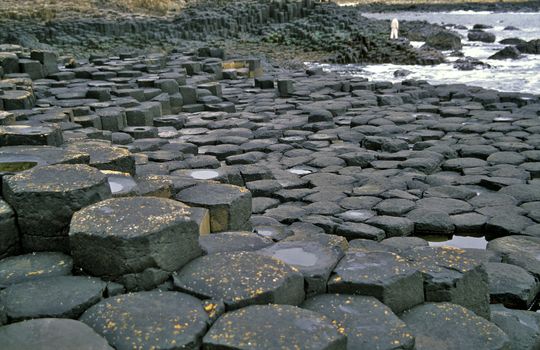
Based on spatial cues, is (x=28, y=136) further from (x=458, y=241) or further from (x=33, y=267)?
(x=458, y=241)

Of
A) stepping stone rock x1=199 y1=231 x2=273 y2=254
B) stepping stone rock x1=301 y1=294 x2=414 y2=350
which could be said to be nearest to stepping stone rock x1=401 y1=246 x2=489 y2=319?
stepping stone rock x1=301 y1=294 x2=414 y2=350

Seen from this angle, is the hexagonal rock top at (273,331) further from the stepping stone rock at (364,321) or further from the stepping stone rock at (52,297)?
the stepping stone rock at (52,297)

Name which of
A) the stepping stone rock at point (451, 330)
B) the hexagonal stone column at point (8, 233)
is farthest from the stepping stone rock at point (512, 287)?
the hexagonal stone column at point (8, 233)

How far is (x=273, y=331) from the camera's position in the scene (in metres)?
2.17

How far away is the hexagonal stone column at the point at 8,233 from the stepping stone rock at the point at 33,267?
0.24 feet

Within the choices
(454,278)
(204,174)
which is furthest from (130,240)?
(204,174)

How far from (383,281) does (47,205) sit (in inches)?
67.6

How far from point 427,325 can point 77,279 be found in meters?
1.62

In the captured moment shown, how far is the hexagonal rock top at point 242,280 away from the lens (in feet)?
8.02

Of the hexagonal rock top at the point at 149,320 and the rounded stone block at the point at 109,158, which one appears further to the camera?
the rounded stone block at the point at 109,158

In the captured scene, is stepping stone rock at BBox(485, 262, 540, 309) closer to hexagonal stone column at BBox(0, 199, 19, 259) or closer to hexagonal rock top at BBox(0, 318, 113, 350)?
hexagonal rock top at BBox(0, 318, 113, 350)

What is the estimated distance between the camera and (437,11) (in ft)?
234

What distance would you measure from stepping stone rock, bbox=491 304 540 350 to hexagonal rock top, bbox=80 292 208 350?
161 centimetres

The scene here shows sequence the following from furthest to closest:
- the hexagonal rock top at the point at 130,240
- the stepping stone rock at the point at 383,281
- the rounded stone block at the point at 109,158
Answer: the rounded stone block at the point at 109,158 < the stepping stone rock at the point at 383,281 < the hexagonal rock top at the point at 130,240
